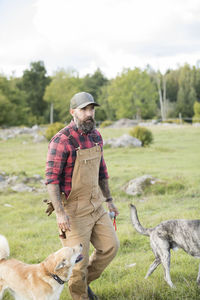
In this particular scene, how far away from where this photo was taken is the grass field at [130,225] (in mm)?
4746

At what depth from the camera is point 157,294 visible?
454 cm

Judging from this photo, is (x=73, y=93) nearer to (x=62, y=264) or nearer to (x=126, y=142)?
(x=126, y=142)

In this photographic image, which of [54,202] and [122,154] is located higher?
[54,202]

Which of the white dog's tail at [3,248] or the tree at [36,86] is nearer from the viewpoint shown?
the white dog's tail at [3,248]

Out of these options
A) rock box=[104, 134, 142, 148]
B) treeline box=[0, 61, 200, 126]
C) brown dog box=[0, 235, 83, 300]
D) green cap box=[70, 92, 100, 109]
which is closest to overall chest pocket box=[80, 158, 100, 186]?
green cap box=[70, 92, 100, 109]

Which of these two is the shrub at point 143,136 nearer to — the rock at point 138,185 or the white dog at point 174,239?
the rock at point 138,185

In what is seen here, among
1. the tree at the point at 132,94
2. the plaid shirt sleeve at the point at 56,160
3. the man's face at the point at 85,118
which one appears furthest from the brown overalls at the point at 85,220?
the tree at the point at 132,94

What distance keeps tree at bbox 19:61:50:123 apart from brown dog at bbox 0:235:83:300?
209ft

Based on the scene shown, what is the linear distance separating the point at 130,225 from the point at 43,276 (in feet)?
14.1

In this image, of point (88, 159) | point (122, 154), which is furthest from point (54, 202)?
point (122, 154)

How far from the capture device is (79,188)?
4.30m

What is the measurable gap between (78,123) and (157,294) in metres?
2.55

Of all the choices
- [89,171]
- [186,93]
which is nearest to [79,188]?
[89,171]

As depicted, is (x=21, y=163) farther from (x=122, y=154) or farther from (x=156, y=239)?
(x=156, y=239)
